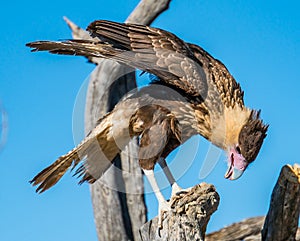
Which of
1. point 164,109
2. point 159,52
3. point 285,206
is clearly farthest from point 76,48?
point 285,206

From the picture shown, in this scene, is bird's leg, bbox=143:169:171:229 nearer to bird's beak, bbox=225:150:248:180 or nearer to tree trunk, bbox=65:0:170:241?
bird's beak, bbox=225:150:248:180

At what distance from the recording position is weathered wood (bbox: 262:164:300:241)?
757 cm

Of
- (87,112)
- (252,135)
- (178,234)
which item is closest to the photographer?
(178,234)

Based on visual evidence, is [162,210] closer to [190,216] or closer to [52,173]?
[190,216]

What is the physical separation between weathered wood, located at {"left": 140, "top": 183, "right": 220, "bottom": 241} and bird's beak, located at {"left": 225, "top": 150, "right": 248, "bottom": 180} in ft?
2.52

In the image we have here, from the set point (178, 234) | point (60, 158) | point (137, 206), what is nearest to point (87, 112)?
point (137, 206)

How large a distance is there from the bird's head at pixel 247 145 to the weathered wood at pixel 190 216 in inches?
31.1

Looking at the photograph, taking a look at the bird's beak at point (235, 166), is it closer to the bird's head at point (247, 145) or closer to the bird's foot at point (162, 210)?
the bird's head at point (247, 145)

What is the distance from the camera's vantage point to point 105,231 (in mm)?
10820

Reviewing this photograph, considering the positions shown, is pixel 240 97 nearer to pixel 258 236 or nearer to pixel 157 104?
pixel 157 104

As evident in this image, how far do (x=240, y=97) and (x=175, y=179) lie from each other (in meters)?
0.94

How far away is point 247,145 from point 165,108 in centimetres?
80

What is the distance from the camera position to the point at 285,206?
7621 mm

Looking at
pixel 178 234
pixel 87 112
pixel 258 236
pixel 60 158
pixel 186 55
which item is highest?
pixel 87 112
